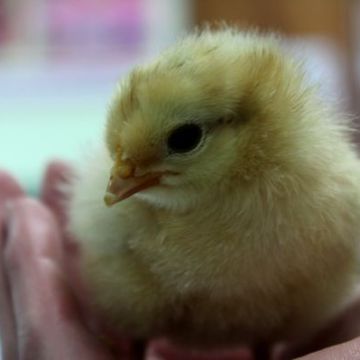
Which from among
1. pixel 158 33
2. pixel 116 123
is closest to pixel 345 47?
pixel 158 33

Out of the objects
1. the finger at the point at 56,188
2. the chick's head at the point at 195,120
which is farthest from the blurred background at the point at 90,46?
the chick's head at the point at 195,120

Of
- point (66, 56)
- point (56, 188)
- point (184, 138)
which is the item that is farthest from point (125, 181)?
point (66, 56)

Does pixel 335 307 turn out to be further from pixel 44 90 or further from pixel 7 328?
pixel 44 90

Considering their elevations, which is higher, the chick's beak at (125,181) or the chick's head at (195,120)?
the chick's head at (195,120)

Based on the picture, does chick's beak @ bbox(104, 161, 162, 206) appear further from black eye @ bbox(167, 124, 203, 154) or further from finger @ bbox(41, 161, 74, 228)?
finger @ bbox(41, 161, 74, 228)

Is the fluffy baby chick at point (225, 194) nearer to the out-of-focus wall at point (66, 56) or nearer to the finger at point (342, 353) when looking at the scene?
the finger at point (342, 353)

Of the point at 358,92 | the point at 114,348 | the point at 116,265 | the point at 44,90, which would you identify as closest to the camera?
the point at 116,265

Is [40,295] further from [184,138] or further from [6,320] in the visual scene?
[184,138]

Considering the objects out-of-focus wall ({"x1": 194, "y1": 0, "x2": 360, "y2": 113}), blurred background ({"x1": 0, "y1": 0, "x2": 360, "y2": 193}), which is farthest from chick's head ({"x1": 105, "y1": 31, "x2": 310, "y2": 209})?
out-of-focus wall ({"x1": 194, "y1": 0, "x2": 360, "y2": 113})
